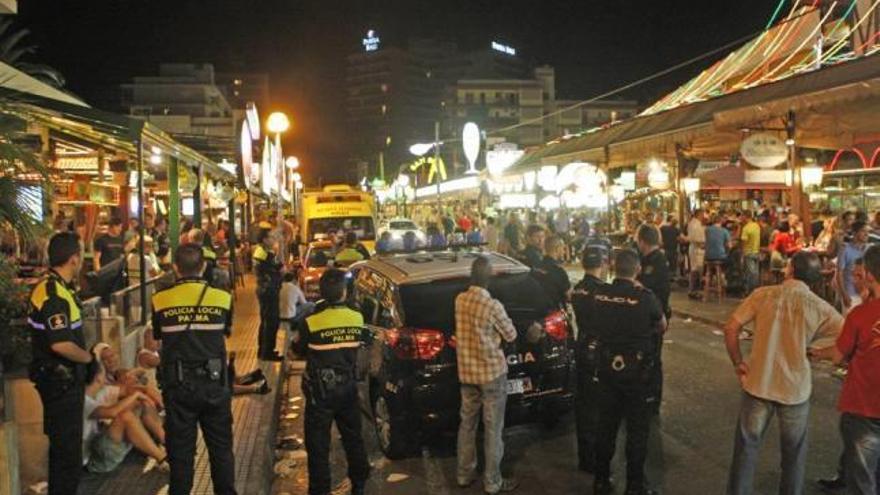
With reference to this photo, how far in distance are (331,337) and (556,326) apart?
7.98 feet

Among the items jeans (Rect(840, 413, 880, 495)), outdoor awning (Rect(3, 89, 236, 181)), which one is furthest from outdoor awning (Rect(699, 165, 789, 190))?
jeans (Rect(840, 413, 880, 495))

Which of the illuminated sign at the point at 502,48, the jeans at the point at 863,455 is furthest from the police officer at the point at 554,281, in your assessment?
the illuminated sign at the point at 502,48

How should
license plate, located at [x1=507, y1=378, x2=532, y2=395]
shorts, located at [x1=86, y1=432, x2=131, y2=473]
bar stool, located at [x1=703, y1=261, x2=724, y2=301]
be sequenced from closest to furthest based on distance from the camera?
1. shorts, located at [x1=86, y1=432, x2=131, y2=473]
2. license plate, located at [x1=507, y1=378, x2=532, y2=395]
3. bar stool, located at [x1=703, y1=261, x2=724, y2=301]

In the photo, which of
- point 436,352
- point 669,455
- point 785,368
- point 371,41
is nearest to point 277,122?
point 436,352

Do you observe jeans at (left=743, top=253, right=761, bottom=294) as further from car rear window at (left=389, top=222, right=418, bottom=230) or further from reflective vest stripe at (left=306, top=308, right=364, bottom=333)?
car rear window at (left=389, top=222, right=418, bottom=230)

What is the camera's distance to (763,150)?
14.0 m

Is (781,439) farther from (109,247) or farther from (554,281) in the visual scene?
(109,247)

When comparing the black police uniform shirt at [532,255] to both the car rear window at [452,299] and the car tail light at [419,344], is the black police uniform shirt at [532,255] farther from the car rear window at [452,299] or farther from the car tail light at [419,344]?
the car tail light at [419,344]

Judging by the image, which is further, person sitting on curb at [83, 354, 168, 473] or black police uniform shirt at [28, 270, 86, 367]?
person sitting on curb at [83, 354, 168, 473]

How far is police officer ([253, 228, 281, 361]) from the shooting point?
33.1 feet

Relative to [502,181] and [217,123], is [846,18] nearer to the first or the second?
[502,181]

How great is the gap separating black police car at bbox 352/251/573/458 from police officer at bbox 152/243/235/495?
5.73 feet

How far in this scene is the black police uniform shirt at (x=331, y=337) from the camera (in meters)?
5.39

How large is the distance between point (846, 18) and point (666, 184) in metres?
6.78
